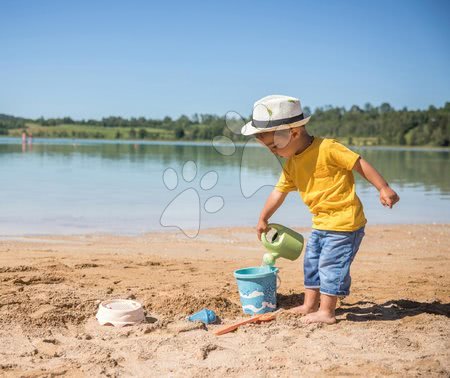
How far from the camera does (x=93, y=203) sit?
39.8 feet

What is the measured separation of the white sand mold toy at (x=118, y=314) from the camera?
4008 mm

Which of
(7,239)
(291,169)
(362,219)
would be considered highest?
(291,169)

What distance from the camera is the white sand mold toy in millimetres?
4008

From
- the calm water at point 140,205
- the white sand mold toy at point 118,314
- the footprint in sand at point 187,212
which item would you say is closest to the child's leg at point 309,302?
the white sand mold toy at point 118,314

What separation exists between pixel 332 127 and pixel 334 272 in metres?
94.3

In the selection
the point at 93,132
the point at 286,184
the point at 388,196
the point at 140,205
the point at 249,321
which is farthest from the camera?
the point at 93,132

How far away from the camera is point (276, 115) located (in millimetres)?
4141

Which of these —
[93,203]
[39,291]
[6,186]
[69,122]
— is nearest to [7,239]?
[39,291]

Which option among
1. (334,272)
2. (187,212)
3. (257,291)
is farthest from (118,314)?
(187,212)

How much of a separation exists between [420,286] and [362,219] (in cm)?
169

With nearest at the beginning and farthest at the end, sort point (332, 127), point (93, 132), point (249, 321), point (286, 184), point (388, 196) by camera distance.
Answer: point (388, 196) → point (249, 321) → point (286, 184) → point (332, 127) → point (93, 132)

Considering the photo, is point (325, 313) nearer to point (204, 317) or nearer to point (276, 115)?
point (204, 317)

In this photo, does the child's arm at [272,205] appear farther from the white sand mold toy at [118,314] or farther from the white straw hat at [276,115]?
the white sand mold toy at [118,314]

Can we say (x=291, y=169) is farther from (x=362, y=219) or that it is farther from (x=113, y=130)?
(x=113, y=130)
